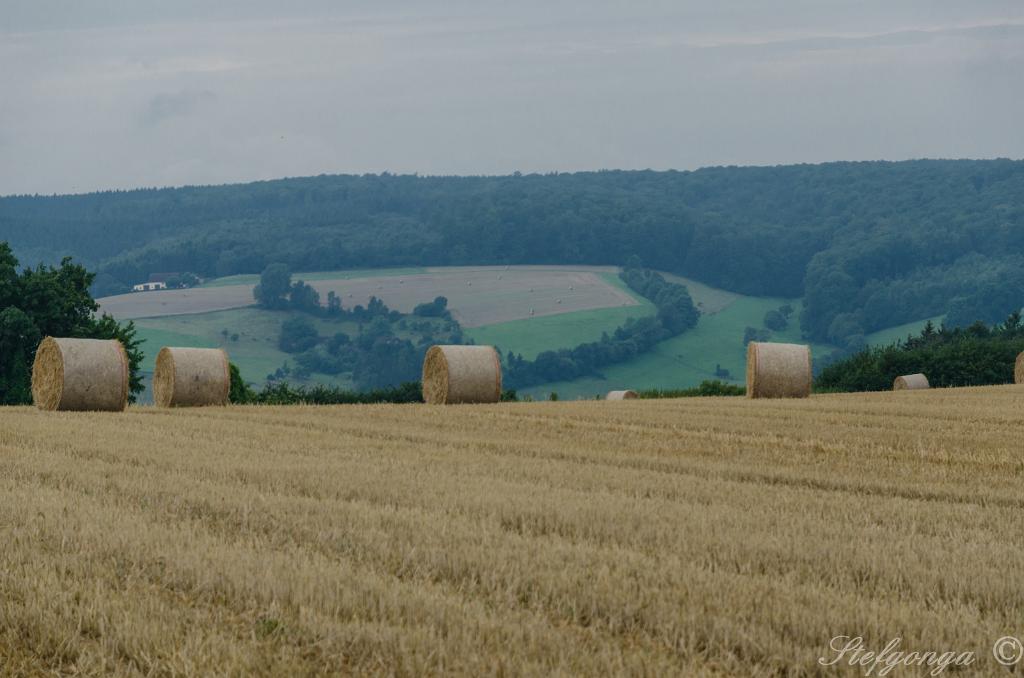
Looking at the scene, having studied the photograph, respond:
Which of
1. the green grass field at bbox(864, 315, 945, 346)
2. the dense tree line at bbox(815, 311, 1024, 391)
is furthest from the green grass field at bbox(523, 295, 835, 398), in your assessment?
the dense tree line at bbox(815, 311, 1024, 391)

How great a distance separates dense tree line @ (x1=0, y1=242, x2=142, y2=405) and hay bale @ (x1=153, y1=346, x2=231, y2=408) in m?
15.5

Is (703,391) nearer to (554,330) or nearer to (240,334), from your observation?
(554,330)

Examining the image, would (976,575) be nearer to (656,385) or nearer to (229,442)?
(229,442)

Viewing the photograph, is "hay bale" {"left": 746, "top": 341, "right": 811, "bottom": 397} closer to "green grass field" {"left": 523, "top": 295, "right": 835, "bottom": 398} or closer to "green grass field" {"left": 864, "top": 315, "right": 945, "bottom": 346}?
"green grass field" {"left": 523, "top": 295, "right": 835, "bottom": 398}

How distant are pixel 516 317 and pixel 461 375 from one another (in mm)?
137084

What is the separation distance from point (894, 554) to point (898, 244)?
606 ft

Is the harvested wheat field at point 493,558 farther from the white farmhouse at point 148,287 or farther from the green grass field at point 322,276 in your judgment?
the green grass field at point 322,276

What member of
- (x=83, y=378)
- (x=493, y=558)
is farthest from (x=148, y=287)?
(x=493, y=558)

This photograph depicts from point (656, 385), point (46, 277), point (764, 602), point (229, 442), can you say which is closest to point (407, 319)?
point (656, 385)

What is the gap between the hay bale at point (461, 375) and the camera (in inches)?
1168

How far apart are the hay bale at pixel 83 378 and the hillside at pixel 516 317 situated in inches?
4437

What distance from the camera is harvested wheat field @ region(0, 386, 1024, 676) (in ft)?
23.2

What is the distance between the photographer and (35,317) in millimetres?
46844

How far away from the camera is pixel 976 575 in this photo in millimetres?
8883
